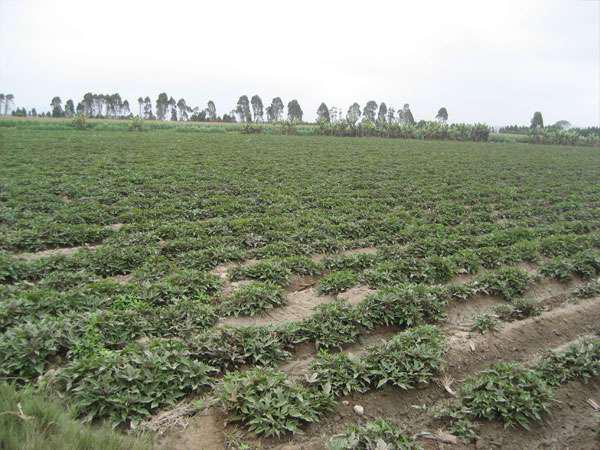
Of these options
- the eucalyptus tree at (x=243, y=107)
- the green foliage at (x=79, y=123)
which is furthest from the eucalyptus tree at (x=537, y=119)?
the green foliage at (x=79, y=123)

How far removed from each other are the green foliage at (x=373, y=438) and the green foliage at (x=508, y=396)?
0.86 metres

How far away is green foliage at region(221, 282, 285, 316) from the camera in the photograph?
5621 mm

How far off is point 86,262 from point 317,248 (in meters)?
4.54

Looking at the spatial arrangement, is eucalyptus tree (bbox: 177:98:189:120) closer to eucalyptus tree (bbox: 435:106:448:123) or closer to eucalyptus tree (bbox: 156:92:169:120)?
eucalyptus tree (bbox: 156:92:169:120)

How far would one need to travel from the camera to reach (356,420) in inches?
150

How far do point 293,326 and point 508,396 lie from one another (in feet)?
8.28

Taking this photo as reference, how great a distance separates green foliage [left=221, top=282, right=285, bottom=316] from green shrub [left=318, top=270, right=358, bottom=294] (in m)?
0.81

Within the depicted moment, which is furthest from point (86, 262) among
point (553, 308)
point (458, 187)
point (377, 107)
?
point (377, 107)

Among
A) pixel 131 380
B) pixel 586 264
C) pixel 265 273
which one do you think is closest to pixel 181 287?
pixel 265 273

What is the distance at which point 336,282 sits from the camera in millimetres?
6637

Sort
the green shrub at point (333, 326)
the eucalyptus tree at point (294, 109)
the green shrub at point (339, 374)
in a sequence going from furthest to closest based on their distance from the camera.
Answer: the eucalyptus tree at point (294, 109), the green shrub at point (333, 326), the green shrub at point (339, 374)

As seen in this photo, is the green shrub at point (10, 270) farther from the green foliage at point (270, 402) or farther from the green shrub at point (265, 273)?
the green foliage at point (270, 402)

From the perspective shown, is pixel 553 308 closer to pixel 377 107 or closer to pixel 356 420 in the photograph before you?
pixel 356 420

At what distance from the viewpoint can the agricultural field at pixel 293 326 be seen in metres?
3.63
